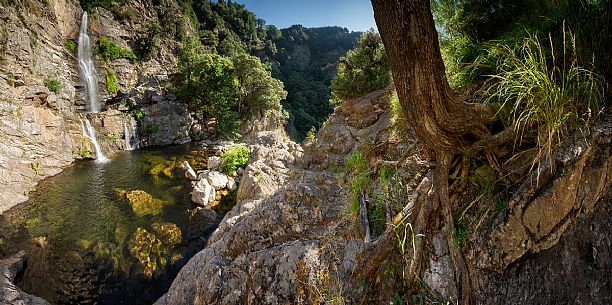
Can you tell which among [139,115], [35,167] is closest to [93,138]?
[139,115]

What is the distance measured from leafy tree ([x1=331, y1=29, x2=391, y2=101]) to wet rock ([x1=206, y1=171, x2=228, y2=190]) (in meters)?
5.59

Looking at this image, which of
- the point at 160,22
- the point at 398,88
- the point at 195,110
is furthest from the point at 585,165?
the point at 160,22

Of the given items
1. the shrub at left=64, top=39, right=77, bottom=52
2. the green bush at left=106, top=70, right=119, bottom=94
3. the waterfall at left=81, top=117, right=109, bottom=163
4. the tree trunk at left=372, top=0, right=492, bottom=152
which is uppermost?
the shrub at left=64, top=39, right=77, bottom=52

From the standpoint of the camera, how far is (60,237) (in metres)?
7.51

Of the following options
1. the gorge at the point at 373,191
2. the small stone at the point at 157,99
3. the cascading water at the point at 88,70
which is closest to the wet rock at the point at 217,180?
the gorge at the point at 373,191

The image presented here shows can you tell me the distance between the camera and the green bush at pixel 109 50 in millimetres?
25336

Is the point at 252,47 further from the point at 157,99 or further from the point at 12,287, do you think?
the point at 12,287

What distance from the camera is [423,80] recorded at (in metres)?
1.61

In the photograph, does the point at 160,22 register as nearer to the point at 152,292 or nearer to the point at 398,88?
the point at 152,292

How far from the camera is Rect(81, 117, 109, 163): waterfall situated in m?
16.7

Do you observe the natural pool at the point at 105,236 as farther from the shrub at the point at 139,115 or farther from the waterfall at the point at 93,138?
the shrub at the point at 139,115

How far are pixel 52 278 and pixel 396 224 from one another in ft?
25.1

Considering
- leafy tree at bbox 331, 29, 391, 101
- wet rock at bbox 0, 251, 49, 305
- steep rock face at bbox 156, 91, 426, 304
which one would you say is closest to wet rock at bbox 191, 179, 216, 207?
wet rock at bbox 0, 251, 49, 305

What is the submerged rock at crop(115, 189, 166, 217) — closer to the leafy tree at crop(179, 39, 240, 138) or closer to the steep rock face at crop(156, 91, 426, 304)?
the steep rock face at crop(156, 91, 426, 304)
